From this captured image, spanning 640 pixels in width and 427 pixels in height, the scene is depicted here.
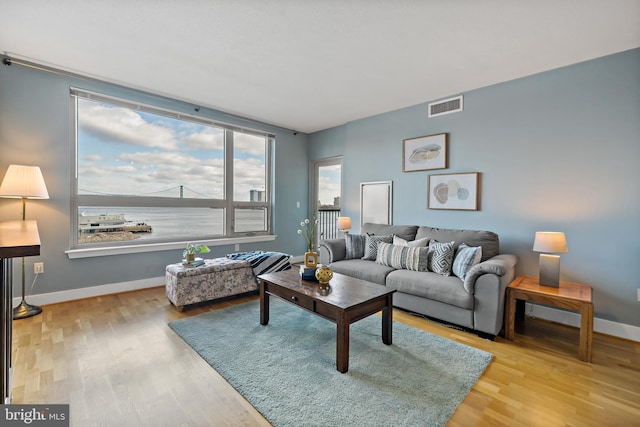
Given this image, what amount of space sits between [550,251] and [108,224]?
15.8ft

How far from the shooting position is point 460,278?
2730mm

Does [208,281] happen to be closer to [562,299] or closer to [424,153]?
[424,153]

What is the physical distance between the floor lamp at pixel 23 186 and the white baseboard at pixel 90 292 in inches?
7.8

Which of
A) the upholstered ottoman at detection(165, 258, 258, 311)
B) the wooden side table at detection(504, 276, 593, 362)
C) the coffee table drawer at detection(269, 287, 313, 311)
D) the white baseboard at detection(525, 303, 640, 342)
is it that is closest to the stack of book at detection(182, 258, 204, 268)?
the upholstered ottoman at detection(165, 258, 258, 311)

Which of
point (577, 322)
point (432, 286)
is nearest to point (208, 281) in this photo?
point (432, 286)

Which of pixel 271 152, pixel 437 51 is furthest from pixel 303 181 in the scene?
pixel 437 51

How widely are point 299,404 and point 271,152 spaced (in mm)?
4291

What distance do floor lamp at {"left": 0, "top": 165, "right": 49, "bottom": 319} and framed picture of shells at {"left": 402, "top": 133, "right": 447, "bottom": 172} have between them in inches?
166

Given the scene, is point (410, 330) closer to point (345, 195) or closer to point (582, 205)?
point (582, 205)

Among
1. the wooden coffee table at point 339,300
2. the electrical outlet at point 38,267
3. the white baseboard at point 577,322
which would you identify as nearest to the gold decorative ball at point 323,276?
the wooden coffee table at point 339,300

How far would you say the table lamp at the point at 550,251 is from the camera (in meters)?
2.47

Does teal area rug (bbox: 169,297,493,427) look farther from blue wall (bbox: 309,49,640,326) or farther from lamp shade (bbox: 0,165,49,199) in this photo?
lamp shade (bbox: 0,165,49,199)

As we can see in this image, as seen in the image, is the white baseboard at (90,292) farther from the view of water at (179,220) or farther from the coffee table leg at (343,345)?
the coffee table leg at (343,345)

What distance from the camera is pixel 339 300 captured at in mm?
2092
